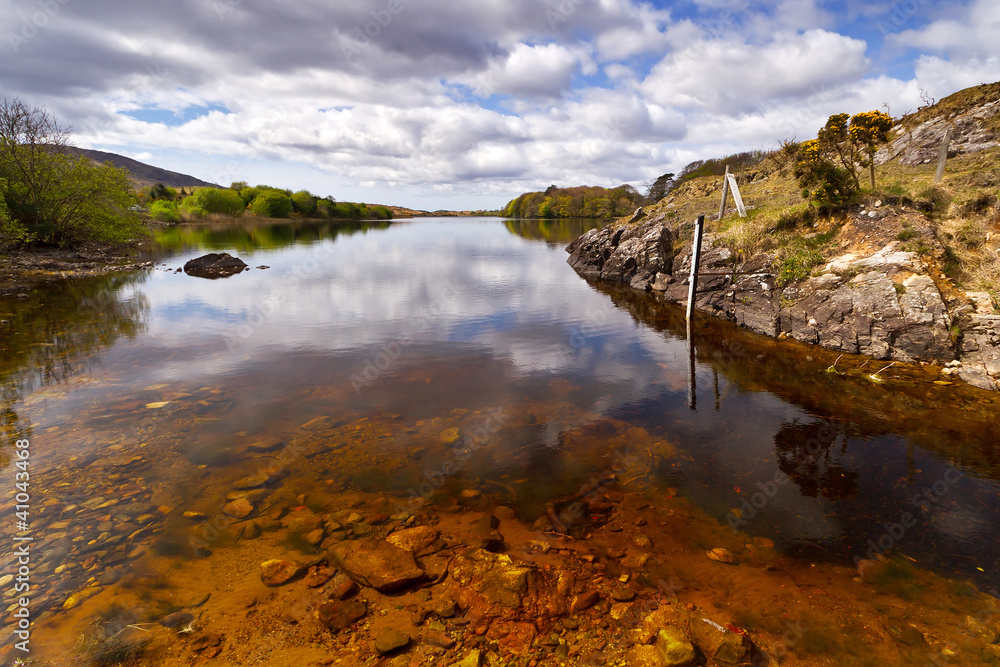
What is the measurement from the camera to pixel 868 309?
16547 millimetres

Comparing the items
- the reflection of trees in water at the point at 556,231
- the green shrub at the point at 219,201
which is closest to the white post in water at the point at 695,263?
the reflection of trees in water at the point at 556,231

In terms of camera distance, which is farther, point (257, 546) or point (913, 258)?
point (913, 258)

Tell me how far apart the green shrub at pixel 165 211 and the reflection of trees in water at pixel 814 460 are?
132 metres

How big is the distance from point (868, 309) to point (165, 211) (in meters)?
137

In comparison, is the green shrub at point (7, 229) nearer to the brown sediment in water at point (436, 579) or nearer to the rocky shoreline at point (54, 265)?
the rocky shoreline at point (54, 265)

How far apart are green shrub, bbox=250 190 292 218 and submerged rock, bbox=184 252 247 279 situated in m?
113

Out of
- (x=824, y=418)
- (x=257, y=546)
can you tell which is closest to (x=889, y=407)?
(x=824, y=418)

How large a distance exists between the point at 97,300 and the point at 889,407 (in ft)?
132

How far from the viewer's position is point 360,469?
9.42 m

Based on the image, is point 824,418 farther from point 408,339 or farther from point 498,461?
point 408,339

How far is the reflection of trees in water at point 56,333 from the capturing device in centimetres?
1309

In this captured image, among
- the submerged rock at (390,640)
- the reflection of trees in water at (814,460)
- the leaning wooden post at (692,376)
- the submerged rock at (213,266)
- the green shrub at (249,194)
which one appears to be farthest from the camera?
the green shrub at (249,194)

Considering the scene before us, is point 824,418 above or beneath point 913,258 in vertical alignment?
beneath


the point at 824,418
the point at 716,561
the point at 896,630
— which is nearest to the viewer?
the point at 896,630
